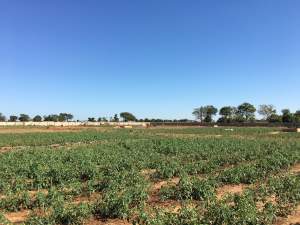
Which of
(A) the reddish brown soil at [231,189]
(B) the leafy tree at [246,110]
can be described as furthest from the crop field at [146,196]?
(B) the leafy tree at [246,110]

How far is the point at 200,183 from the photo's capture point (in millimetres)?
12633

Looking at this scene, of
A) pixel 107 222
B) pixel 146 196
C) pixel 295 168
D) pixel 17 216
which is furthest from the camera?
pixel 295 168

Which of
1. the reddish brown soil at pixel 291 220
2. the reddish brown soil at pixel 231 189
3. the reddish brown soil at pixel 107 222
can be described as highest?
the reddish brown soil at pixel 231 189

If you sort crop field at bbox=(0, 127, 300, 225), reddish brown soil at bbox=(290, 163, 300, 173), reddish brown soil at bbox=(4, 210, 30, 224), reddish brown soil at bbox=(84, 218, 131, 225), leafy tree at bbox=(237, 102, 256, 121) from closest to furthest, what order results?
1. crop field at bbox=(0, 127, 300, 225)
2. reddish brown soil at bbox=(84, 218, 131, 225)
3. reddish brown soil at bbox=(4, 210, 30, 224)
4. reddish brown soil at bbox=(290, 163, 300, 173)
5. leafy tree at bbox=(237, 102, 256, 121)

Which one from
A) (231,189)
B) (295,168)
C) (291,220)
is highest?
(295,168)

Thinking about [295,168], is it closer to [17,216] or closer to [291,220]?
[291,220]

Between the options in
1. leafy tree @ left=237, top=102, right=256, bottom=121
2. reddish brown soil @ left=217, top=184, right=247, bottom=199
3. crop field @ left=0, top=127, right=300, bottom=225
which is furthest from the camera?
leafy tree @ left=237, top=102, right=256, bottom=121

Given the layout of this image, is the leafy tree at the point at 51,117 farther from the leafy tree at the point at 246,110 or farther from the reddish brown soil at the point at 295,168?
the reddish brown soil at the point at 295,168

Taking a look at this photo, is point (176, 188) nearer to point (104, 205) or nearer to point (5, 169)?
point (104, 205)

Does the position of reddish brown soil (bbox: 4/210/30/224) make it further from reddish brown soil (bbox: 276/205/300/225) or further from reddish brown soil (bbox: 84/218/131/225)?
reddish brown soil (bbox: 276/205/300/225)

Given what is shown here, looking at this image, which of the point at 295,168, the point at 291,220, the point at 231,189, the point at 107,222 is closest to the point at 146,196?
the point at 107,222

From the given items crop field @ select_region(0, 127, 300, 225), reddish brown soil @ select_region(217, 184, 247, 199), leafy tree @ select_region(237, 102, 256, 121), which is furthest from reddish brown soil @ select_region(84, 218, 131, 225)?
leafy tree @ select_region(237, 102, 256, 121)

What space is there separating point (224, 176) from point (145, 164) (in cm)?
549

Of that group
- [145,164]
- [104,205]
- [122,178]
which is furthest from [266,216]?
[145,164]
